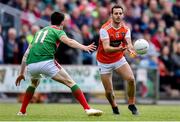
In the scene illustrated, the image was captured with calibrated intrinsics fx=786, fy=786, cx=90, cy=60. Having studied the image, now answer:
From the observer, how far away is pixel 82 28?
2975 cm

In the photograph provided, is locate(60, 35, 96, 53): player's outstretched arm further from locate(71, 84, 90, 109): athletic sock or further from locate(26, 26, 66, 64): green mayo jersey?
locate(71, 84, 90, 109): athletic sock

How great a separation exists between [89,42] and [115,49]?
1099 cm

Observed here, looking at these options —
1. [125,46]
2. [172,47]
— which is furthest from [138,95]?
[125,46]

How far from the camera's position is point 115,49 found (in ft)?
58.9

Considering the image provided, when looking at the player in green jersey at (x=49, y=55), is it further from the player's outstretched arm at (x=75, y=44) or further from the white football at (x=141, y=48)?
the white football at (x=141, y=48)

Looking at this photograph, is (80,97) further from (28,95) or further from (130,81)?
(130,81)

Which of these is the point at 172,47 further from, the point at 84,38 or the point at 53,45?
the point at 53,45

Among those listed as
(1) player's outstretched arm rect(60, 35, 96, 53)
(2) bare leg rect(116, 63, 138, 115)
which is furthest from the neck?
(1) player's outstretched arm rect(60, 35, 96, 53)

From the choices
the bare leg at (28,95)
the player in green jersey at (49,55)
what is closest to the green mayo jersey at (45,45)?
the player in green jersey at (49,55)

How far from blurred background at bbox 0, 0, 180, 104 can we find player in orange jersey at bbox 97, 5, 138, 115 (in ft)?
27.2

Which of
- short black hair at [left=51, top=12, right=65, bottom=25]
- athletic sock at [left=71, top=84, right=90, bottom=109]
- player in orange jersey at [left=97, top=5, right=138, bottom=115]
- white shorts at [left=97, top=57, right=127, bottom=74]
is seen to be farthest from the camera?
white shorts at [left=97, top=57, right=127, bottom=74]

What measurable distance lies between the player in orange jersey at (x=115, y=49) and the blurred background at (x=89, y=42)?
326 inches

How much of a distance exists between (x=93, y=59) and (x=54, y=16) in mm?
11668

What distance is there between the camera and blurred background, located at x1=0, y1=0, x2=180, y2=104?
27.5 meters
